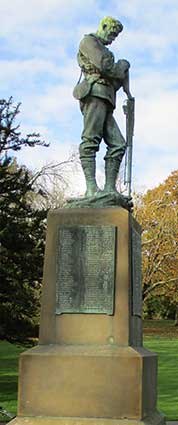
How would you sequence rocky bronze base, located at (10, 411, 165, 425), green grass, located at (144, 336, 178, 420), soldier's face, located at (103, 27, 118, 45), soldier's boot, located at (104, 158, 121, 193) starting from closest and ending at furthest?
1. rocky bronze base, located at (10, 411, 165, 425)
2. soldier's boot, located at (104, 158, 121, 193)
3. soldier's face, located at (103, 27, 118, 45)
4. green grass, located at (144, 336, 178, 420)

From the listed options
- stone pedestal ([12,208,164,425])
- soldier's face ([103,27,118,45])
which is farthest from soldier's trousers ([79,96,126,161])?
stone pedestal ([12,208,164,425])

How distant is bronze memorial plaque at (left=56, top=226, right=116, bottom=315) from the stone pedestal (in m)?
0.01

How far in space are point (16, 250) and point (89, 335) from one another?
947 cm

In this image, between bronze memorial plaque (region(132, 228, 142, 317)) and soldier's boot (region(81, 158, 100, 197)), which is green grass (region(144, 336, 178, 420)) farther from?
soldier's boot (region(81, 158, 100, 197))

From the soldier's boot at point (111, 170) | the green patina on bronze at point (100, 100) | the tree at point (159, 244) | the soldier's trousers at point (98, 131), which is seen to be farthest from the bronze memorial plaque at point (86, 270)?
the tree at point (159, 244)

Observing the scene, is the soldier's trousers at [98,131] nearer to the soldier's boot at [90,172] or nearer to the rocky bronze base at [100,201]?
the soldier's boot at [90,172]

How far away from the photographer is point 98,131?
9180 millimetres

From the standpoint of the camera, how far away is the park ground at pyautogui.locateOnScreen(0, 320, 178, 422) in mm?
16578

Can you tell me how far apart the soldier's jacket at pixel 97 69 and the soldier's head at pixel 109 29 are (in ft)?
0.39

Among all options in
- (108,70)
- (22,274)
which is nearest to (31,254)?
(22,274)

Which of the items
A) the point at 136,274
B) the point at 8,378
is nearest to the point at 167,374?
the point at 8,378

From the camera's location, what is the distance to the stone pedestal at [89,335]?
26.2ft

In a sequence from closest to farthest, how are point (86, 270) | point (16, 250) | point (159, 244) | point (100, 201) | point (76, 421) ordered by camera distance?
point (76, 421)
point (86, 270)
point (100, 201)
point (16, 250)
point (159, 244)

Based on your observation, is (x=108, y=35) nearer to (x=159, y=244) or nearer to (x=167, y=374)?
(x=167, y=374)
